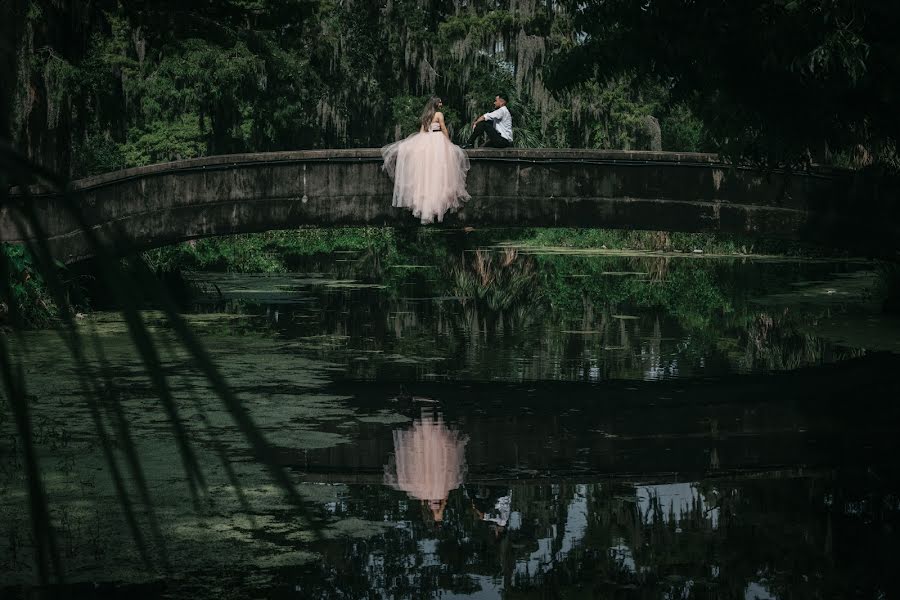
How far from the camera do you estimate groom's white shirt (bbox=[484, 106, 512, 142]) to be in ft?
63.8

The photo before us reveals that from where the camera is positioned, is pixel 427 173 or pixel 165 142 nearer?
pixel 427 173

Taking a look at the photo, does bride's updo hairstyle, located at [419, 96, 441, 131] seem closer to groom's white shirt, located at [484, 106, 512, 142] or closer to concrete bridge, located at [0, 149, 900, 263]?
concrete bridge, located at [0, 149, 900, 263]

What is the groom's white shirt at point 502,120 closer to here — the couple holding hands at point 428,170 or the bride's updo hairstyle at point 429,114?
the couple holding hands at point 428,170

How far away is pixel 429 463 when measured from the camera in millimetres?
8078

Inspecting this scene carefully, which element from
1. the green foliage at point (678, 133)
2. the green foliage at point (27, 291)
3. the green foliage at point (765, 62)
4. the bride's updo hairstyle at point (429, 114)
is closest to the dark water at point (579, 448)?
the green foliage at point (27, 291)

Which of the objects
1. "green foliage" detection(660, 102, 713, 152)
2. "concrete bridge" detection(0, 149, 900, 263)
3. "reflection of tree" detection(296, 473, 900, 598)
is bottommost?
"reflection of tree" detection(296, 473, 900, 598)

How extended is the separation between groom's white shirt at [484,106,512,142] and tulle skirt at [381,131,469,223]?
161cm

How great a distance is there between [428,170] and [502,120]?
215 centimetres

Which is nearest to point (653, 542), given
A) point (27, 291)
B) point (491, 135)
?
point (27, 291)

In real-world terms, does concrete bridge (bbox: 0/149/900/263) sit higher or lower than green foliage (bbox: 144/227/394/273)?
higher

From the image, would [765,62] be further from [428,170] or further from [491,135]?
[491,135]

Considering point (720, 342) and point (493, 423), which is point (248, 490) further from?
point (720, 342)

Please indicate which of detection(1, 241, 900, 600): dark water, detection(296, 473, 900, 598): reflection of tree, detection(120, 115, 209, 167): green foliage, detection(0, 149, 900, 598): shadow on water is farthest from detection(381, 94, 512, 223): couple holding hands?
detection(120, 115, 209, 167): green foliage

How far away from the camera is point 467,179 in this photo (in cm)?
1830
